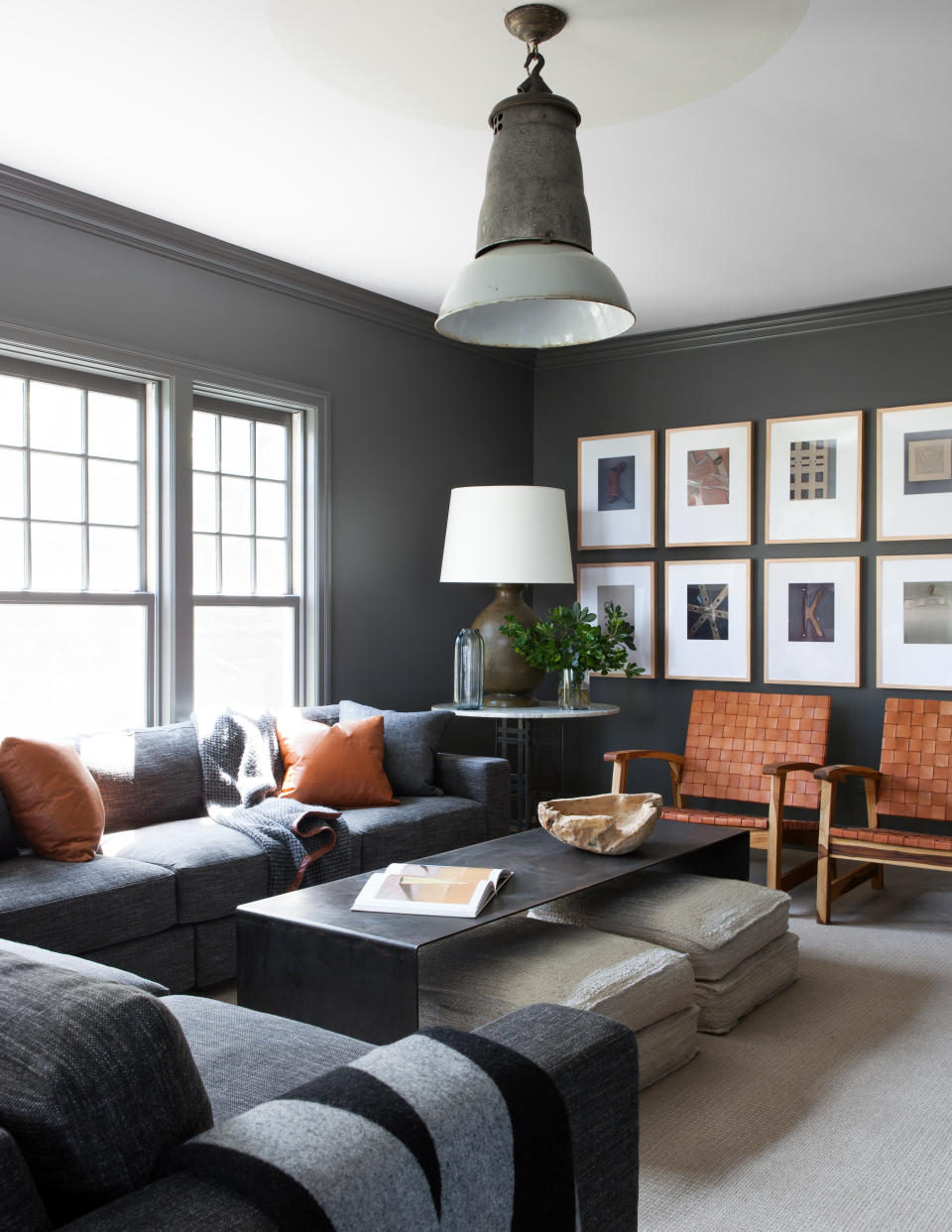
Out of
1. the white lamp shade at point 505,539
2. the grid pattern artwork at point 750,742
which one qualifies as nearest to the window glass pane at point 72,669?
the white lamp shade at point 505,539

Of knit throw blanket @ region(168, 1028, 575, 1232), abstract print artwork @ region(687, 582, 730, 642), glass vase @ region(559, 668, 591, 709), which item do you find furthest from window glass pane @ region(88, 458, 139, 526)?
knit throw blanket @ region(168, 1028, 575, 1232)

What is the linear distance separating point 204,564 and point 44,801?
1.48m

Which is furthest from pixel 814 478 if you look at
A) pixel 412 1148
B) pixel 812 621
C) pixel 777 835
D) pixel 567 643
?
pixel 412 1148

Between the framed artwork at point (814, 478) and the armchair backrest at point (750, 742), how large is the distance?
827 millimetres

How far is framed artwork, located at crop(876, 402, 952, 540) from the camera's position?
193 inches

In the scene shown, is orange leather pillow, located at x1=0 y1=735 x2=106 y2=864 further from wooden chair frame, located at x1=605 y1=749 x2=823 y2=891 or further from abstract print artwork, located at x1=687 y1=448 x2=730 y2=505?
abstract print artwork, located at x1=687 y1=448 x2=730 y2=505

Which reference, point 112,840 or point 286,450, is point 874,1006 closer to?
point 112,840

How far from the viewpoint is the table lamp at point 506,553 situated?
16.1 feet

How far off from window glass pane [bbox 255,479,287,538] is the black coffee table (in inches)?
85.0

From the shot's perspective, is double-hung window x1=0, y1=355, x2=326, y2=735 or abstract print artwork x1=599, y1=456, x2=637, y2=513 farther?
abstract print artwork x1=599, y1=456, x2=637, y2=513

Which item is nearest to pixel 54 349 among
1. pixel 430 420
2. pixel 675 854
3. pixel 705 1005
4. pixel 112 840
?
pixel 112 840

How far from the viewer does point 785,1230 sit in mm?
2027

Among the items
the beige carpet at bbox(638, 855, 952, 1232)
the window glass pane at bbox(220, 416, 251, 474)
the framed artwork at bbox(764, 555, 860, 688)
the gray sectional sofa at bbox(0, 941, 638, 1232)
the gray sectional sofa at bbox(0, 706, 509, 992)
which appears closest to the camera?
the gray sectional sofa at bbox(0, 941, 638, 1232)

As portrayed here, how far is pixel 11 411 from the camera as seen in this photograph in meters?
3.75
